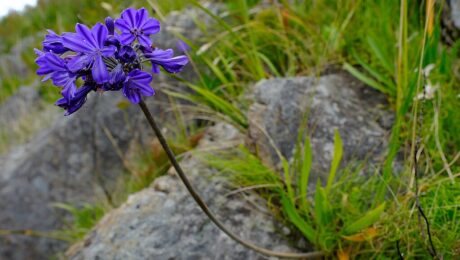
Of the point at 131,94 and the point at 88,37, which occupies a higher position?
the point at 88,37

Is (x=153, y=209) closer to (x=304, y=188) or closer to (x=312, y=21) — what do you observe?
(x=304, y=188)

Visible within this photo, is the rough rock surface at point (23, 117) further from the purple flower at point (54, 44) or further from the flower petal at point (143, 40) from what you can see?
the flower petal at point (143, 40)

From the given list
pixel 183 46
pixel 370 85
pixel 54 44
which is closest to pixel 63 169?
pixel 183 46

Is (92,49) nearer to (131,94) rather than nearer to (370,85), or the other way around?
(131,94)

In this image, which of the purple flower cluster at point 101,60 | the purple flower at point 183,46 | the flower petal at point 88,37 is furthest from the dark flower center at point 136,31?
the purple flower at point 183,46

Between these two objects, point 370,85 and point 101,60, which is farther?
point 370,85

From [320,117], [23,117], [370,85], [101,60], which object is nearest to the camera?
[101,60]

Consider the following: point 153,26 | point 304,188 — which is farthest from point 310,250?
point 153,26
